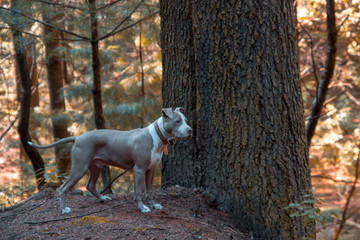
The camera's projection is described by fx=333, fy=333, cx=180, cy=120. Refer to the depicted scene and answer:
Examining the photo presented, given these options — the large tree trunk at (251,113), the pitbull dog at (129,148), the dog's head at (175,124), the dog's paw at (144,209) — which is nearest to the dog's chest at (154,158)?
the pitbull dog at (129,148)

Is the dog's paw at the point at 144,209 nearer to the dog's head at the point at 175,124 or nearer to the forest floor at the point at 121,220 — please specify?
the forest floor at the point at 121,220

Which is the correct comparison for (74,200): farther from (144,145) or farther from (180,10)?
(180,10)

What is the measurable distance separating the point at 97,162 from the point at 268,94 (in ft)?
6.75

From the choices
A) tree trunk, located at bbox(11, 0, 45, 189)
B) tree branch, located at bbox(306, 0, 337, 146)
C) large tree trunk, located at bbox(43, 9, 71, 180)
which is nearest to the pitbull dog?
tree trunk, located at bbox(11, 0, 45, 189)

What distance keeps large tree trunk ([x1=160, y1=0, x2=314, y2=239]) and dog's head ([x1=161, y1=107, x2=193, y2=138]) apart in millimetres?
609

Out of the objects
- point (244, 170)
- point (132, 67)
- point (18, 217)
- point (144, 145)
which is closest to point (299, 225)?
point (244, 170)

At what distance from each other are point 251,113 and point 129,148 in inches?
55.1

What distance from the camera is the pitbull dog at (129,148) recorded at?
353cm

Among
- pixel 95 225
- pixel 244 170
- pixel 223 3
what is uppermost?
pixel 223 3

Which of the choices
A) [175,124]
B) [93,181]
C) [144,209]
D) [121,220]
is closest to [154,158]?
[175,124]

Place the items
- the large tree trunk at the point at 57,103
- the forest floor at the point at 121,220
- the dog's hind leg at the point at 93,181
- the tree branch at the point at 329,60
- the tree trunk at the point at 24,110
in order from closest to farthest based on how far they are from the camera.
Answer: the forest floor at the point at 121,220 < the dog's hind leg at the point at 93,181 < the tree branch at the point at 329,60 < the tree trunk at the point at 24,110 < the large tree trunk at the point at 57,103

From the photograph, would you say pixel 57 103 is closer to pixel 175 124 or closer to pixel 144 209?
pixel 144 209

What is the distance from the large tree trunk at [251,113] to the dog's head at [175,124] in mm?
609

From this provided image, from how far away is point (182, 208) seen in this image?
12.6 ft
